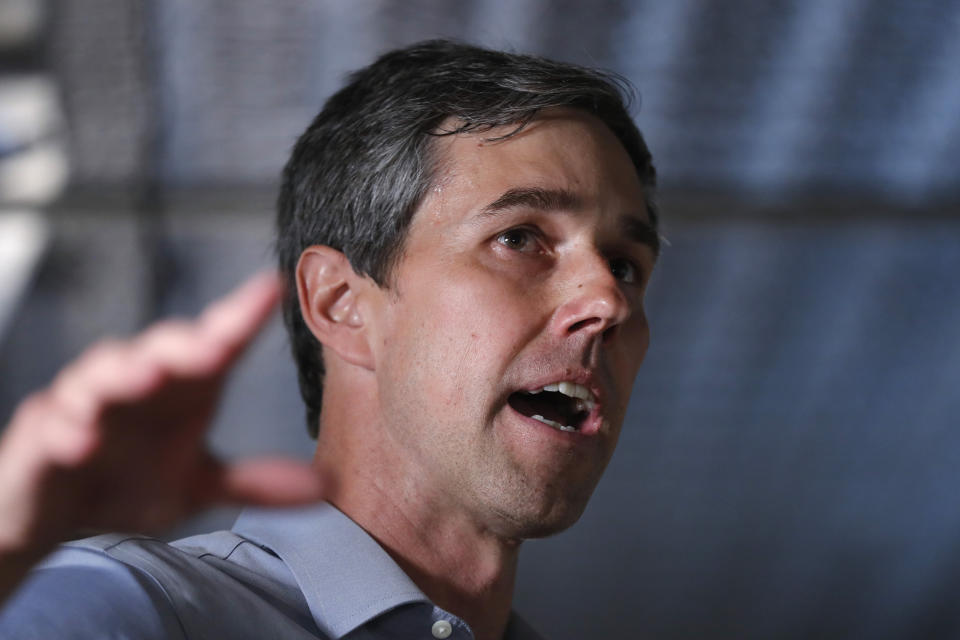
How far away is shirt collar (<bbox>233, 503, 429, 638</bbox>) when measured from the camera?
1.03m

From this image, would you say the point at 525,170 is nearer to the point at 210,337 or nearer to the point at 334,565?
the point at 334,565

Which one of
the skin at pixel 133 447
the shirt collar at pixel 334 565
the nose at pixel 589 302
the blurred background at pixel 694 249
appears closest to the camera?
the skin at pixel 133 447

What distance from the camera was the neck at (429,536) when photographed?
1.16m

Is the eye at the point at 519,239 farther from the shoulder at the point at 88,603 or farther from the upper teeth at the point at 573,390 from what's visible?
the shoulder at the point at 88,603

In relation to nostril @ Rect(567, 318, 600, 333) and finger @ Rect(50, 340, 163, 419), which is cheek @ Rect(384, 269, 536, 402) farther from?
finger @ Rect(50, 340, 163, 419)

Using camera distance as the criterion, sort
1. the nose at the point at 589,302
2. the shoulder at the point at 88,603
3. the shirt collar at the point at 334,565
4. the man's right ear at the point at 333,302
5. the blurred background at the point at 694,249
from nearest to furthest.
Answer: the shoulder at the point at 88,603
the shirt collar at the point at 334,565
the nose at the point at 589,302
the man's right ear at the point at 333,302
the blurred background at the point at 694,249

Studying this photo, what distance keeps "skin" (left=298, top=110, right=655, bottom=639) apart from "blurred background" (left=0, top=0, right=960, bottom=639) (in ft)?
2.47

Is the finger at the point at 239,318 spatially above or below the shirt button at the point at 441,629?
above

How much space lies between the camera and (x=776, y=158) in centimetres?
255

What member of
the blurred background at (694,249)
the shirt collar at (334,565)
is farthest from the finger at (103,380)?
the blurred background at (694,249)

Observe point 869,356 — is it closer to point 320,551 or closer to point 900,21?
point 900,21

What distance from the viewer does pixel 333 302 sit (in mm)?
1287

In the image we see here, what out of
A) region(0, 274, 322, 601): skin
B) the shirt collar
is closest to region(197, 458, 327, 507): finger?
region(0, 274, 322, 601): skin

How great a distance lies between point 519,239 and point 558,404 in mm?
208
